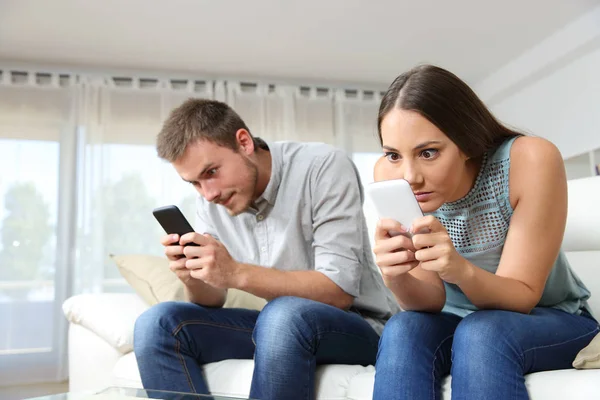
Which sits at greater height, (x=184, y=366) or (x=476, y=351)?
(x=476, y=351)

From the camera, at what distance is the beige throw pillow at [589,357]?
0.97 metres

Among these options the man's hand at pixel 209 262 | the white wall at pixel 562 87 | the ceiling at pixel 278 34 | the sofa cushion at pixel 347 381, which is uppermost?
the ceiling at pixel 278 34

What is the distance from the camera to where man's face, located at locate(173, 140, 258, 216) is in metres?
1.57

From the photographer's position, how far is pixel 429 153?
3.63ft

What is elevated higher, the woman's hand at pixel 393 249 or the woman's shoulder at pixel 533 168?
the woman's shoulder at pixel 533 168

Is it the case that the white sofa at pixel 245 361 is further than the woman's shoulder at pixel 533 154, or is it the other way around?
the woman's shoulder at pixel 533 154

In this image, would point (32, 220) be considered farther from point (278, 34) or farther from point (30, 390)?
point (278, 34)

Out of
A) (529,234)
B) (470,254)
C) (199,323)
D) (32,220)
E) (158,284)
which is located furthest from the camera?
(32,220)

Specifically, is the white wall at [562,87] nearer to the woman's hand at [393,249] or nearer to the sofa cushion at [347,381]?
the sofa cushion at [347,381]

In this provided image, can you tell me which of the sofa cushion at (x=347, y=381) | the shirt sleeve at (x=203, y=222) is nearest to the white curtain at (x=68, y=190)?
the sofa cushion at (x=347, y=381)

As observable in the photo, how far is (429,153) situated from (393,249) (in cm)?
21

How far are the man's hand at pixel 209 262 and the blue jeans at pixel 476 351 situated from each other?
0.44 m

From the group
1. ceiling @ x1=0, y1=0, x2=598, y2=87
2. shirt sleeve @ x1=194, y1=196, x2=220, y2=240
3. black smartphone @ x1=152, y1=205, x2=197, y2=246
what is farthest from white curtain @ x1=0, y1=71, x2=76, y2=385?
black smartphone @ x1=152, y1=205, x2=197, y2=246

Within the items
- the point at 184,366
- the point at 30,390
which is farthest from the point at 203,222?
the point at 30,390
